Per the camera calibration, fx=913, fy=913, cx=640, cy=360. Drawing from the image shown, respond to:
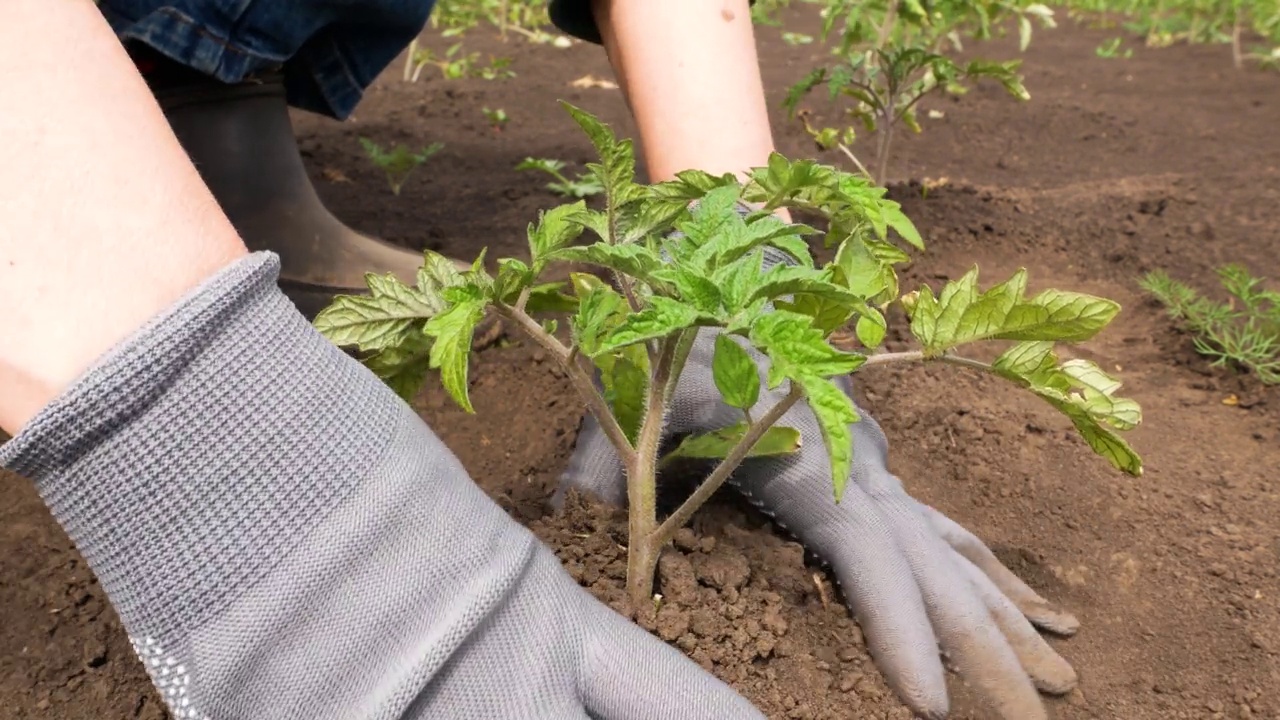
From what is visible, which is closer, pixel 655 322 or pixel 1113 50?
pixel 655 322

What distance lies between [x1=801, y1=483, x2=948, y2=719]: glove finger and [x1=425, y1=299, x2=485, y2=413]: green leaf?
2.07 ft

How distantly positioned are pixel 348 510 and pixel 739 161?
1.05m

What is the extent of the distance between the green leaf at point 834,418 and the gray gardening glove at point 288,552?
41 cm

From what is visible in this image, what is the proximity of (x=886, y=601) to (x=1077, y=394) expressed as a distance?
0.40 m

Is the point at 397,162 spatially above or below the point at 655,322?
below

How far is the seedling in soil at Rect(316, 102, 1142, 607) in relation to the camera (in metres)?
0.89

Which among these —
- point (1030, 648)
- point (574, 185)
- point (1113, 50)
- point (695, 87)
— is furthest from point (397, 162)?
point (1113, 50)

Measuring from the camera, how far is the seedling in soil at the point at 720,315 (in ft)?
2.93

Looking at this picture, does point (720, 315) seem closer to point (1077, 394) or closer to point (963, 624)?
point (1077, 394)

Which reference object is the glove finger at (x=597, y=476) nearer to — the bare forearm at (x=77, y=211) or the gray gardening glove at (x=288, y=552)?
the gray gardening glove at (x=288, y=552)

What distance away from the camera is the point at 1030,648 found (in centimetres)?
132

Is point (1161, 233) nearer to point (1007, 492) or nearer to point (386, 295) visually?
point (1007, 492)

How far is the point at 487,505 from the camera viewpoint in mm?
1171

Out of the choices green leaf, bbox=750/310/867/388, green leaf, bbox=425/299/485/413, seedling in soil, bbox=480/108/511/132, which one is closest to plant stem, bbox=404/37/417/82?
seedling in soil, bbox=480/108/511/132
